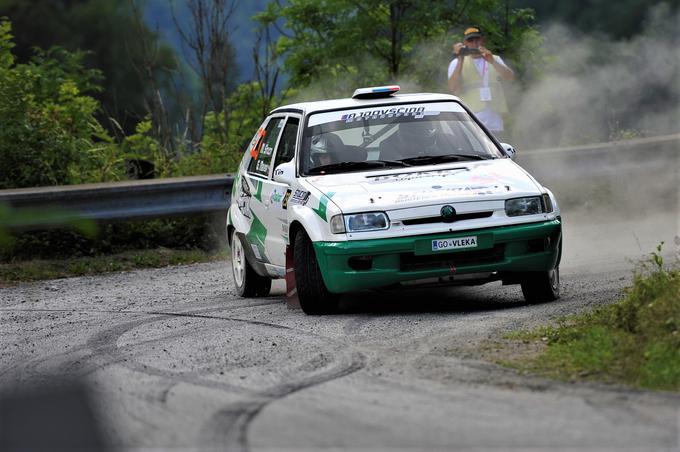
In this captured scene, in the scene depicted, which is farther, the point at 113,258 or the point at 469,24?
the point at 469,24

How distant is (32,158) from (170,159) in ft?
9.03

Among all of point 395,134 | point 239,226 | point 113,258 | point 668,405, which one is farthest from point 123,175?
point 668,405

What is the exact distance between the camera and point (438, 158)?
10.3m

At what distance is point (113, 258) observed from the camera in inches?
552

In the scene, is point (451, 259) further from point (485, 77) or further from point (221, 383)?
point (485, 77)

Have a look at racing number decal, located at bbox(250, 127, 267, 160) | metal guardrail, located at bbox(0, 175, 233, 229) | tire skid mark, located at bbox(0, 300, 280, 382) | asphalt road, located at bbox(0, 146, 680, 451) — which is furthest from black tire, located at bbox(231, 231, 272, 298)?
metal guardrail, located at bbox(0, 175, 233, 229)

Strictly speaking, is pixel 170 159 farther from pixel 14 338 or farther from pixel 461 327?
pixel 461 327

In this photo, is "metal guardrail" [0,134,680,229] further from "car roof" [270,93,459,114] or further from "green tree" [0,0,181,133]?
"car roof" [270,93,459,114]

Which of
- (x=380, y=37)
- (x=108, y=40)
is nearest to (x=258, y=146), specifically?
(x=108, y=40)

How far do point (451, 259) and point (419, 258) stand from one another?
0.23 m

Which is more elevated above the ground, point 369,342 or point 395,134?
point 395,134

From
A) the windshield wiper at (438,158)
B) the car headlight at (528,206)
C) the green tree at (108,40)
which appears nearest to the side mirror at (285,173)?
the windshield wiper at (438,158)

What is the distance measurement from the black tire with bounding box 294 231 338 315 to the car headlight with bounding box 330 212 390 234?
1.30 feet

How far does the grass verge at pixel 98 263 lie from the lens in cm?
1313
